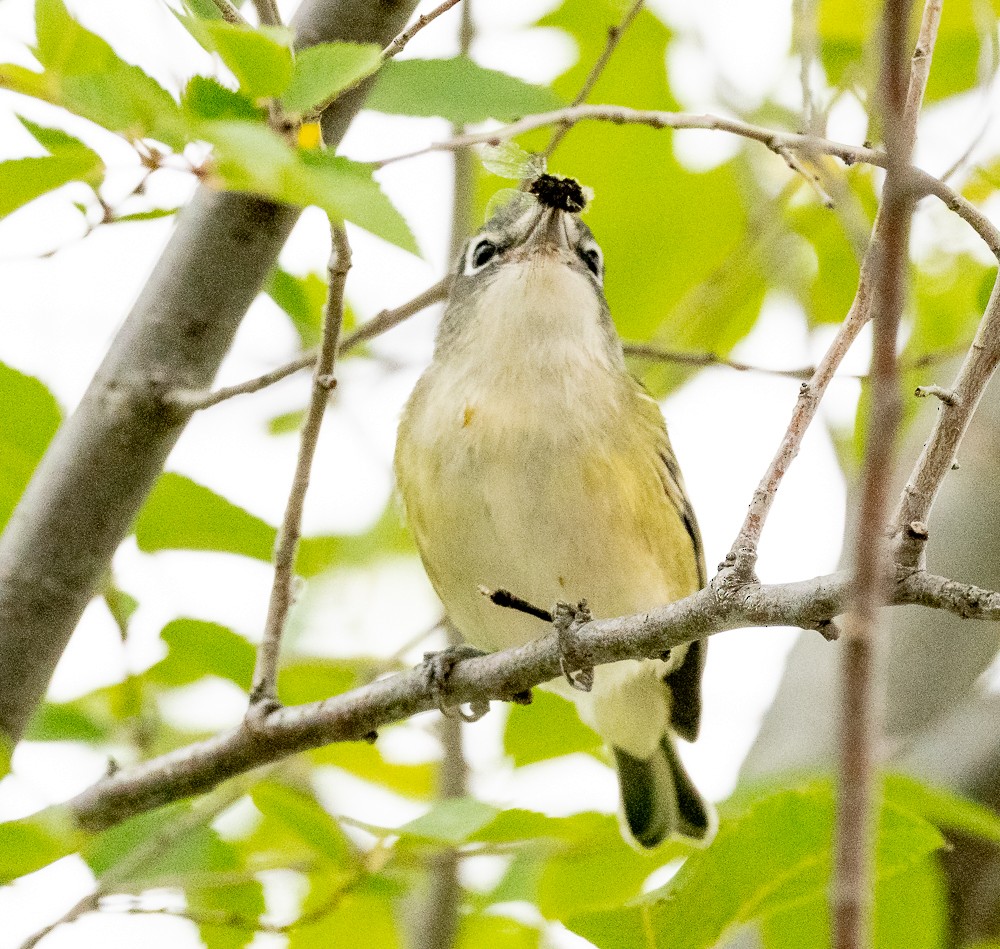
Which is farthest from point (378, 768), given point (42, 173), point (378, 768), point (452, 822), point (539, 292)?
point (42, 173)

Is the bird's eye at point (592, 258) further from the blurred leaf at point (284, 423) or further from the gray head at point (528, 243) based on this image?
the blurred leaf at point (284, 423)

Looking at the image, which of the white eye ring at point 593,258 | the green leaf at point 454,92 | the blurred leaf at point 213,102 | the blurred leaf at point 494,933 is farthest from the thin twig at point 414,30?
the blurred leaf at point 494,933

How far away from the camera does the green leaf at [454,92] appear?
2162 millimetres

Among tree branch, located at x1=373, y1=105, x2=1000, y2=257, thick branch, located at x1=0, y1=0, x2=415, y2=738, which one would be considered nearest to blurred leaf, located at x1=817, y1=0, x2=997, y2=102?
thick branch, located at x1=0, y1=0, x2=415, y2=738

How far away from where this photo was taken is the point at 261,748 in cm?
278

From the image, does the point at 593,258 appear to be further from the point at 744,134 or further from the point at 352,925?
the point at 352,925

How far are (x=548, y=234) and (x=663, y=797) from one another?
1.89m

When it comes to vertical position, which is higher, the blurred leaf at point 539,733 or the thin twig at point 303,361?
the thin twig at point 303,361

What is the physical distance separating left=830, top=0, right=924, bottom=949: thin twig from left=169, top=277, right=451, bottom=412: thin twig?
185 centimetres

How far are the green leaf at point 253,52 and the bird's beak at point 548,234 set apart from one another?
Result: 1955 mm

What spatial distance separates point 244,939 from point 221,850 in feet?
0.64

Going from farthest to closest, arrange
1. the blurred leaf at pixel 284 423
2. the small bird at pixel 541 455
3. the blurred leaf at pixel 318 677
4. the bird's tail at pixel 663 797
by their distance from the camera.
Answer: the blurred leaf at pixel 284 423
the bird's tail at pixel 663 797
the blurred leaf at pixel 318 677
the small bird at pixel 541 455

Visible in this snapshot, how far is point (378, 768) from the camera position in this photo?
13.7 ft

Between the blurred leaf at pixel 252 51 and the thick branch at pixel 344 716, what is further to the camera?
the thick branch at pixel 344 716
